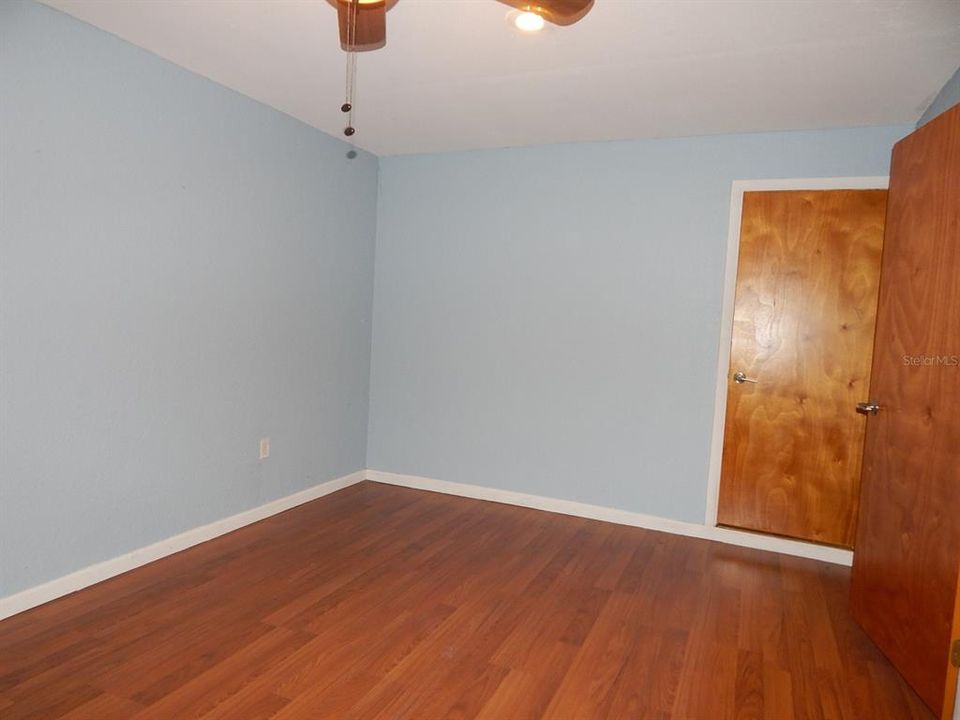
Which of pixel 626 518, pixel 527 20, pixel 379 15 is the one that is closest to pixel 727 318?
pixel 626 518

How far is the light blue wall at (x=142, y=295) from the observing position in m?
2.31

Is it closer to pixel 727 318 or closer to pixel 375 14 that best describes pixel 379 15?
pixel 375 14

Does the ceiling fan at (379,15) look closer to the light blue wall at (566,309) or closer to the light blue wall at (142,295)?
the light blue wall at (142,295)

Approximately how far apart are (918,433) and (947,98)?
1.47 meters

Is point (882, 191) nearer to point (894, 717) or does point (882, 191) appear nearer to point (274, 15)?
point (894, 717)

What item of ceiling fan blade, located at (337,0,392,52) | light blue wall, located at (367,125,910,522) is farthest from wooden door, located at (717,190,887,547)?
ceiling fan blade, located at (337,0,392,52)

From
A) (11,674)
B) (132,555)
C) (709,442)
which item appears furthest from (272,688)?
(709,442)

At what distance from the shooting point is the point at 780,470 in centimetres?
345

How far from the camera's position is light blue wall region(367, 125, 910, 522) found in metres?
3.55

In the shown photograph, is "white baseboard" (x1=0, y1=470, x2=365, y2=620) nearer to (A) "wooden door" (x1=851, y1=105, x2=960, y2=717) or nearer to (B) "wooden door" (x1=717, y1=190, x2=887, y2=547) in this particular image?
(B) "wooden door" (x1=717, y1=190, x2=887, y2=547)

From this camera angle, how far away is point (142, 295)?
2.75m

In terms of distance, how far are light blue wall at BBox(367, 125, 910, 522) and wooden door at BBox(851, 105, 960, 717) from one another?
1052 mm

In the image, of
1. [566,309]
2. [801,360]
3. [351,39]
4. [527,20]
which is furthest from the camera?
[566,309]

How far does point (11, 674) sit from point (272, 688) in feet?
2.75
